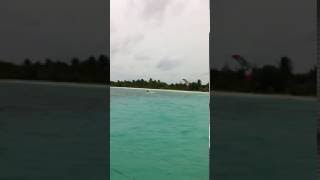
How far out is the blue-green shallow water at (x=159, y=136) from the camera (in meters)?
10.2

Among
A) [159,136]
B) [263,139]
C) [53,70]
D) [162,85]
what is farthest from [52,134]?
[53,70]

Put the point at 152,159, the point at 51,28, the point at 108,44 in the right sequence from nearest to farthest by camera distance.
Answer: the point at 108,44 < the point at 51,28 < the point at 152,159

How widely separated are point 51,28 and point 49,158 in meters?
3.05

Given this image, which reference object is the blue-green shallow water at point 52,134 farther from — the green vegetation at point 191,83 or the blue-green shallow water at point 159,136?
the blue-green shallow water at point 159,136

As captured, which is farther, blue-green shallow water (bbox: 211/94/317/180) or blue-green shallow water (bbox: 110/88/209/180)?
blue-green shallow water (bbox: 110/88/209/180)

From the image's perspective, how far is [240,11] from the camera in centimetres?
764

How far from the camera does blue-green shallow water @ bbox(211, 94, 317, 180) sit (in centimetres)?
763

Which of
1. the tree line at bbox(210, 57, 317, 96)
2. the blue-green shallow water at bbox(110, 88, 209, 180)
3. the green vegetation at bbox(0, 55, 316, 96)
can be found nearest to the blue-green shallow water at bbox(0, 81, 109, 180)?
the green vegetation at bbox(0, 55, 316, 96)

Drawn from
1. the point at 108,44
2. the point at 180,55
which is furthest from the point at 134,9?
the point at 108,44

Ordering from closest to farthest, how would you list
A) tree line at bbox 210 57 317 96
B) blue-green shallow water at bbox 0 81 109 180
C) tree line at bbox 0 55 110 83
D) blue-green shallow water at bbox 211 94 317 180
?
tree line at bbox 0 55 110 83 < blue-green shallow water at bbox 0 81 109 180 < blue-green shallow water at bbox 211 94 317 180 < tree line at bbox 210 57 317 96

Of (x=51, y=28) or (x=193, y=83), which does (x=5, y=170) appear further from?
(x=193, y=83)

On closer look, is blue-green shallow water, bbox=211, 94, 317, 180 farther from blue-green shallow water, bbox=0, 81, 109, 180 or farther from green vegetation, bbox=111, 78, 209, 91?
blue-green shallow water, bbox=0, 81, 109, 180

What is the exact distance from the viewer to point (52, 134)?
10.4 meters

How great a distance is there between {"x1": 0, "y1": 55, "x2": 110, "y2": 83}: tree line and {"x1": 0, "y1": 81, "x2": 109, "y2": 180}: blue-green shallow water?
35 cm
